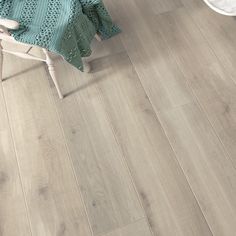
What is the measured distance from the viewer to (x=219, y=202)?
4.70ft

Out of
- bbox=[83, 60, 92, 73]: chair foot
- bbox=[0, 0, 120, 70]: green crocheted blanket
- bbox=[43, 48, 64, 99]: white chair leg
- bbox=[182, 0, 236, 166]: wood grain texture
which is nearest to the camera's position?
bbox=[0, 0, 120, 70]: green crocheted blanket

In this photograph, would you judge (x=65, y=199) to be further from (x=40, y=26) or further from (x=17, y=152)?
(x=40, y=26)

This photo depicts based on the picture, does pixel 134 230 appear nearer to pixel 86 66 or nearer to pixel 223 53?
pixel 86 66

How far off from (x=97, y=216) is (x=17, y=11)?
3.29 feet

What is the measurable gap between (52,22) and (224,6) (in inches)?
35.3

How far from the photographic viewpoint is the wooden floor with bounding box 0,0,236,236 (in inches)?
55.7

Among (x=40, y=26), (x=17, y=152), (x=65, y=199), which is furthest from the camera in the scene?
(x=17, y=152)

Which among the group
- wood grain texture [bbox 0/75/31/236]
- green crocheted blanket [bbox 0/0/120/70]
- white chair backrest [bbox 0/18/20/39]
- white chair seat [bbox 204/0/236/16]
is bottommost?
wood grain texture [bbox 0/75/31/236]

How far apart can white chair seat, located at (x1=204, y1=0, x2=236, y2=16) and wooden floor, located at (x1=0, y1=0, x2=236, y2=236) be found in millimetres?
289

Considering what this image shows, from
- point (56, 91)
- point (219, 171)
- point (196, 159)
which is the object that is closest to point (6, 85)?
point (56, 91)

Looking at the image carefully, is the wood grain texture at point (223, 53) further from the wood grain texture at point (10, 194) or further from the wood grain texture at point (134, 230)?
the wood grain texture at point (10, 194)

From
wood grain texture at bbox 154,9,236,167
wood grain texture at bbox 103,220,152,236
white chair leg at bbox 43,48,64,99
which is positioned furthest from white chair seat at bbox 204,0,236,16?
wood grain texture at bbox 103,220,152,236

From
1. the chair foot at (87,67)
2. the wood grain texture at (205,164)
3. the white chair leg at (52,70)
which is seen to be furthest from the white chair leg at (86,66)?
the wood grain texture at (205,164)

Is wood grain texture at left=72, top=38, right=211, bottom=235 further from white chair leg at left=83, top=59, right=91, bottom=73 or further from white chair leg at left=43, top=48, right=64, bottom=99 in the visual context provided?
white chair leg at left=43, top=48, right=64, bottom=99
